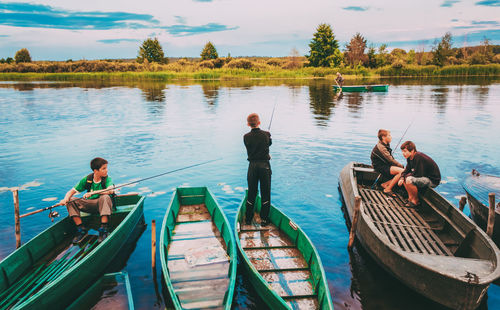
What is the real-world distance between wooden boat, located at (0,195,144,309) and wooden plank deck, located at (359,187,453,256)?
613 centimetres

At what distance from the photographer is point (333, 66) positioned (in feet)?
258

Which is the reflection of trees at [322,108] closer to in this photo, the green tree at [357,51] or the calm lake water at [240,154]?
the calm lake water at [240,154]

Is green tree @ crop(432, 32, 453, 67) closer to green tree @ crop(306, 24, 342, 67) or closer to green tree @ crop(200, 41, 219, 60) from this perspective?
green tree @ crop(306, 24, 342, 67)

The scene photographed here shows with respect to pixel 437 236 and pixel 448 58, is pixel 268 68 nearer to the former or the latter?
pixel 448 58

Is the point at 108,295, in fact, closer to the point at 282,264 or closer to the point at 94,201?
the point at 94,201

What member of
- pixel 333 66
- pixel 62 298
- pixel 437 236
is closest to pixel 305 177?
pixel 437 236

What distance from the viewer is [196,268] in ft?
21.0

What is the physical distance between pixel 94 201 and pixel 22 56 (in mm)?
120213

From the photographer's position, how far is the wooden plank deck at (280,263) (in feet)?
18.0

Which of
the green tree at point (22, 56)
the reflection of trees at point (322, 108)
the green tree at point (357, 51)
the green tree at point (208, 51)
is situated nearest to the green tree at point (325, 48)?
the green tree at point (357, 51)

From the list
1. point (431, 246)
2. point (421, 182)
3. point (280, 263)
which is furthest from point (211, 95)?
point (431, 246)

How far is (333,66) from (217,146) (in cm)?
6912

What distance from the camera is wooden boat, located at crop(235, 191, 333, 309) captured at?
5.29 meters

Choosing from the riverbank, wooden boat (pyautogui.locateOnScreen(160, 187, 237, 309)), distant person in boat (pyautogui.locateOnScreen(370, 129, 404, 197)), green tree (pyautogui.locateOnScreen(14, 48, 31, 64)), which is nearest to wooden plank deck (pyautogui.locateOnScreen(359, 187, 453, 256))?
distant person in boat (pyautogui.locateOnScreen(370, 129, 404, 197))
